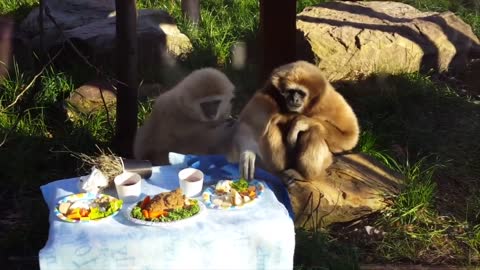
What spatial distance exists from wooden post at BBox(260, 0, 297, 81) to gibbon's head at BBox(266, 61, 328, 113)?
5.24 ft

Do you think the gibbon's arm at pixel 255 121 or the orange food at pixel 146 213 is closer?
the orange food at pixel 146 213

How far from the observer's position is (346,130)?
15.9ft

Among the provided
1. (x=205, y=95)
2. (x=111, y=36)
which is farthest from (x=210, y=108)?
(x=111, y=36)

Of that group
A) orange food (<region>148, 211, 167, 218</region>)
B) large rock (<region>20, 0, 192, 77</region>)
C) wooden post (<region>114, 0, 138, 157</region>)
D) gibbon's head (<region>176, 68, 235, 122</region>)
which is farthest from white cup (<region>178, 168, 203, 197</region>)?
large rock (<region>20, 0, 192, 77</region>)

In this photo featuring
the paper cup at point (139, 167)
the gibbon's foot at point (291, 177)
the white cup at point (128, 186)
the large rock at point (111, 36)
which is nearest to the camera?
the white cup at point (128, 186)

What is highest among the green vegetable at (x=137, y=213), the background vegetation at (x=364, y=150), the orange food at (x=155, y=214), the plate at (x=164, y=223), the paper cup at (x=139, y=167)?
the paper cup at (x=139, y=167)

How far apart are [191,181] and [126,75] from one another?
224cm

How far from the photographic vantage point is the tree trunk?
4.72 metres

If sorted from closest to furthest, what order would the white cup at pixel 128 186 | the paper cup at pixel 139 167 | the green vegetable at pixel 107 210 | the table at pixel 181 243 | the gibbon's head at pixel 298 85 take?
1. the table at pixel 181 243
2. the green vegetable at pixel 107 210
3. the white cup at pixel 128 186
4. the paper cup at pixel 139 167
5. the gibbon's head at pixel 298 85

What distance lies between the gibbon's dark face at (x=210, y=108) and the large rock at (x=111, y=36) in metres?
3.02

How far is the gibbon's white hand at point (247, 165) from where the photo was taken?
3.88 m

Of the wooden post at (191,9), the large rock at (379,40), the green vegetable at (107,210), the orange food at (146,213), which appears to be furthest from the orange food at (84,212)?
the wooden post at (191,9)

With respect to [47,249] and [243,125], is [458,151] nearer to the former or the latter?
[243,125]

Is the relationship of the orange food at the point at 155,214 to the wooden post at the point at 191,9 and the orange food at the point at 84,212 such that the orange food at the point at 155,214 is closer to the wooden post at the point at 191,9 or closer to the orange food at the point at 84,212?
the orange food at the point at 84,212
